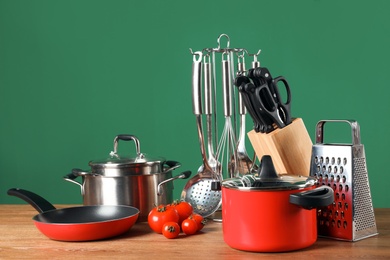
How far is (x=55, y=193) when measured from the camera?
3.59 metres

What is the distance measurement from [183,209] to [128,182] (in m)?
0.20

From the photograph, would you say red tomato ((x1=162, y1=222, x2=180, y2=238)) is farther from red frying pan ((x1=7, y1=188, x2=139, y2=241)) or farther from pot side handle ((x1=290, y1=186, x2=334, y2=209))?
pot side handle ((x1=290, y1=186, x2=334, y2=209))

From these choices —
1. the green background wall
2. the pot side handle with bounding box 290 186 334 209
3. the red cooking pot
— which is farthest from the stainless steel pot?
the green background wall

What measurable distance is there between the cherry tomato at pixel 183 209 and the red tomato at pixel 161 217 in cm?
2

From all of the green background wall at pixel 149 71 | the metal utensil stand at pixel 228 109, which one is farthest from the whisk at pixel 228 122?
the green background wall at pixel 149 71

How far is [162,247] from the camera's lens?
138cm

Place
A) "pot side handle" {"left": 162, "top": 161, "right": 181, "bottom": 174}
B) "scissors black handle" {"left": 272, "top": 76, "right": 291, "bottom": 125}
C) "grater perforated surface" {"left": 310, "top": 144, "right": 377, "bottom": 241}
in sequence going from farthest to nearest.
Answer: "pot side handle" {"left": 162, "top": 161, "right": 181, "bottom": 174} < "scissors black handle" {"left": 272, "top": 76, "right": 291, "bottom": 125} < "grater perforated surface" {"left": 310, "top": 144, "right": 377, "bottom": 241}

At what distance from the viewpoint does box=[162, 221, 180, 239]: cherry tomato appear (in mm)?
1451

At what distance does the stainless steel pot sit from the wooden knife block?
0.98 ft

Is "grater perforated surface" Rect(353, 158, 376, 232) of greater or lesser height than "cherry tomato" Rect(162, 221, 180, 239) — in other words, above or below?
above

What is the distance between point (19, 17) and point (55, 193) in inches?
40.3

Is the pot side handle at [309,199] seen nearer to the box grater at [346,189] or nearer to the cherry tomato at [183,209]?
the box grater at [346,189]

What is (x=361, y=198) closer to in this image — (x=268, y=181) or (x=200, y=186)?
(x=268, y=181)

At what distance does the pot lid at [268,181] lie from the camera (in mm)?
1262
